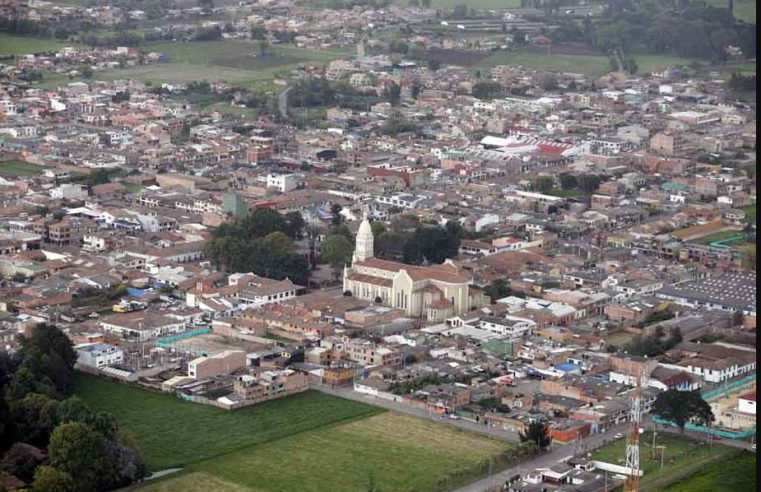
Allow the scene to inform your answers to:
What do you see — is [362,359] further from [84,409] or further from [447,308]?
[84,409]

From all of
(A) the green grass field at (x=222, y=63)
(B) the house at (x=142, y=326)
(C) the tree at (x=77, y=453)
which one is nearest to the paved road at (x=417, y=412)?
(B) the house at (x=142, y=326)

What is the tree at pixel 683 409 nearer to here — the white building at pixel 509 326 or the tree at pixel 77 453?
the white building at pixel 509 326

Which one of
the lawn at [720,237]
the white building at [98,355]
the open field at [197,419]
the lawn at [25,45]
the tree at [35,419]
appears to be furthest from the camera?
the lawn at [25,45]

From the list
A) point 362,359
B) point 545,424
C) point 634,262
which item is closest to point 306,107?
point 634,262

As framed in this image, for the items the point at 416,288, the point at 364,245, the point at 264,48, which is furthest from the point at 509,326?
the point at 264,48

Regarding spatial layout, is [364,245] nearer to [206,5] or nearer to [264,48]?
[264,48]
